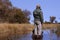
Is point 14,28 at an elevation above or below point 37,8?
below

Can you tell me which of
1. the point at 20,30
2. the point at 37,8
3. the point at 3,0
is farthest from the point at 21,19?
the point at 37,8

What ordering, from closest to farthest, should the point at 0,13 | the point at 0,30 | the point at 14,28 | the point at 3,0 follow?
the point at 0,30, the point at 14,28, the point at 0,13, the point at 3,0

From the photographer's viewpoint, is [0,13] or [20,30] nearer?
[20,30]

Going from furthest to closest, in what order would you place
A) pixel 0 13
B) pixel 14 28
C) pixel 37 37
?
1. pixel 0 13
2. pixel 14 28
3. pixel 37 37

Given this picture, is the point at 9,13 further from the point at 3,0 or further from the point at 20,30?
the point at 20,30

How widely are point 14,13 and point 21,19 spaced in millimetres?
1780

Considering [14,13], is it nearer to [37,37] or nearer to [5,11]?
[5,11]

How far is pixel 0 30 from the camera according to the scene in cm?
2031

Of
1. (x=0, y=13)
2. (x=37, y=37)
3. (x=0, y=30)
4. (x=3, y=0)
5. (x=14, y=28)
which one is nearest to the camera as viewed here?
(x=37, y=37)

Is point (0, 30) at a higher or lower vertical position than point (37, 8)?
lower

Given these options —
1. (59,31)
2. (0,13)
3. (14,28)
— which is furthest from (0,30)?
(0,13)

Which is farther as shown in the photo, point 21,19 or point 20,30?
point 21,19

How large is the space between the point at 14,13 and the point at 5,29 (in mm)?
20569

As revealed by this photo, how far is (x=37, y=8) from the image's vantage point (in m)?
15.4
